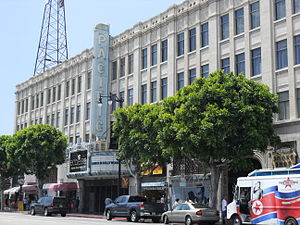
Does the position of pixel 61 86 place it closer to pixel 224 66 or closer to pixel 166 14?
pixel 166 14

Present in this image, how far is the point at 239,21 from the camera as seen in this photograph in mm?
34844

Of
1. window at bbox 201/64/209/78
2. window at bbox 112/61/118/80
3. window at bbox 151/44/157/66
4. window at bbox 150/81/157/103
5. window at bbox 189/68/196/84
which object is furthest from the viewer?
window at bbox 112/61/118/80

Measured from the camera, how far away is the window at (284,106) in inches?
1193

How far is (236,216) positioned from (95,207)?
27.3 meters

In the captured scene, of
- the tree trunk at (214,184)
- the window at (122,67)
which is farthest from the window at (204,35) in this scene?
the tree trunk at (214,184)

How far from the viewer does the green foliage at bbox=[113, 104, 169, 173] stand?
3347 cm

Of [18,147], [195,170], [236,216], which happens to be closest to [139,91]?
[195,170]

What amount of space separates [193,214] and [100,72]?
25.6m

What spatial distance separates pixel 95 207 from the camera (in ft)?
162

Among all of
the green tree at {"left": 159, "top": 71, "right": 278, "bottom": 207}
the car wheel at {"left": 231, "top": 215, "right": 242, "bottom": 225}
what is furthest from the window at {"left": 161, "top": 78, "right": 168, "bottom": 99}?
the car wheel at {"left": 231, "top": 215, "right": 242, "bottom": 225}

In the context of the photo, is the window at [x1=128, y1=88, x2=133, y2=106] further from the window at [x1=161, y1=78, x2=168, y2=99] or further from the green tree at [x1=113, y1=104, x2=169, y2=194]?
the green tree at [x1=113, y1=104, x2=169, y2=194]


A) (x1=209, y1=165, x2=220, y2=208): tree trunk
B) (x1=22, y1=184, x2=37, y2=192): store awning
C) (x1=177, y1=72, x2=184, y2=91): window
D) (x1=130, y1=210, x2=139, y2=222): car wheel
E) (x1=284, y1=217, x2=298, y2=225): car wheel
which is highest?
(x1=177, y1=72, x2=184, y2=91): window

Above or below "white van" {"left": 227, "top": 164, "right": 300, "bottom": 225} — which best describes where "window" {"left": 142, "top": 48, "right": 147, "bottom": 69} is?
above

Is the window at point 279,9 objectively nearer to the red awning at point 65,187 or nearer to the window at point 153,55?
the window at point 153,55
